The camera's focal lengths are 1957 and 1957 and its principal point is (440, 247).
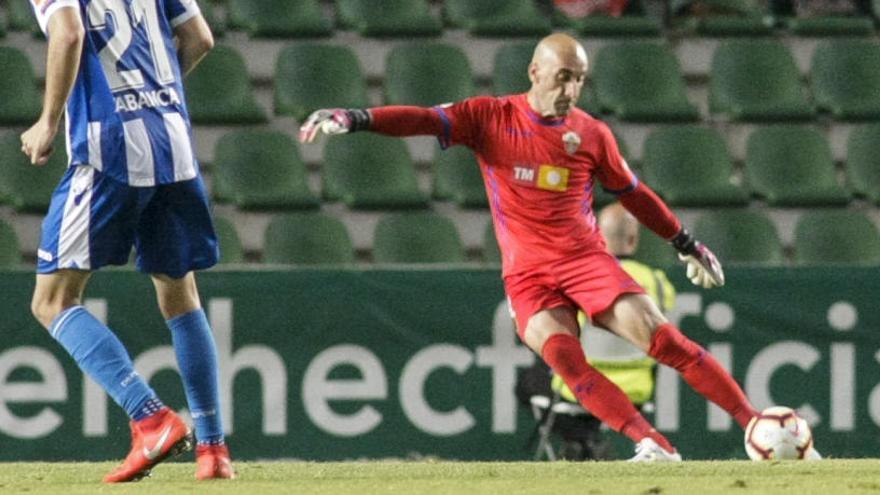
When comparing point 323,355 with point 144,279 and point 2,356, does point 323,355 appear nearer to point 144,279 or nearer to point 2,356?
point 144,279

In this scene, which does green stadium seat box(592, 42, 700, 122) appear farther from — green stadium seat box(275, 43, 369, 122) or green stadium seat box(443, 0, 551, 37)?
green stadium seat box(275, 43, 369, 122)

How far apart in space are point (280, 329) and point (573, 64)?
2.51 metres

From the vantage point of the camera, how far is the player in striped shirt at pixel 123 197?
5648mm

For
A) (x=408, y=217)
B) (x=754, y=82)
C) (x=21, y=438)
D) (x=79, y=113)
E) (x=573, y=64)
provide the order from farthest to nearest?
(x=754, y=82) < (x=408, y=217) < (x=21, y=438) < (x=573, y=64) < (x=79, y=113)

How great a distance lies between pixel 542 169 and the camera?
279 inches

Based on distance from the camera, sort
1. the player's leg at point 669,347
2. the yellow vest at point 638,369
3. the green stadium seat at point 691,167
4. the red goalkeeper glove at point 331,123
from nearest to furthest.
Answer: the red goalkeeper glove at point 331,123, the player's leg at point 669,347, the yellow vest at point 638,369, the green stadium seat at point 691,167

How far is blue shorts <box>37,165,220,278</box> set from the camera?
5.66 m

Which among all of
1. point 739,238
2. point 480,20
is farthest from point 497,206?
point 480,20

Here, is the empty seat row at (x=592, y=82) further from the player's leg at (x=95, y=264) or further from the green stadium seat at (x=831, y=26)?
the player's leg at (x=95, y=264)

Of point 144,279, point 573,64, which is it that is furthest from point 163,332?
point 573,64

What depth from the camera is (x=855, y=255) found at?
33.7ft

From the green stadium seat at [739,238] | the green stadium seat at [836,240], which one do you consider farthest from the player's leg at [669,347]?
the green stadium seat at [836,240]

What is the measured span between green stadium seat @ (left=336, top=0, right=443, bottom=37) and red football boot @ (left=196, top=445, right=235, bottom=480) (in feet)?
17.5

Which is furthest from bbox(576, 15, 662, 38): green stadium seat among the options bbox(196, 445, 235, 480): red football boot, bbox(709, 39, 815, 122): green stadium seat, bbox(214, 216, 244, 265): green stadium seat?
bbox(196, 445, 235, 480): red football boot
